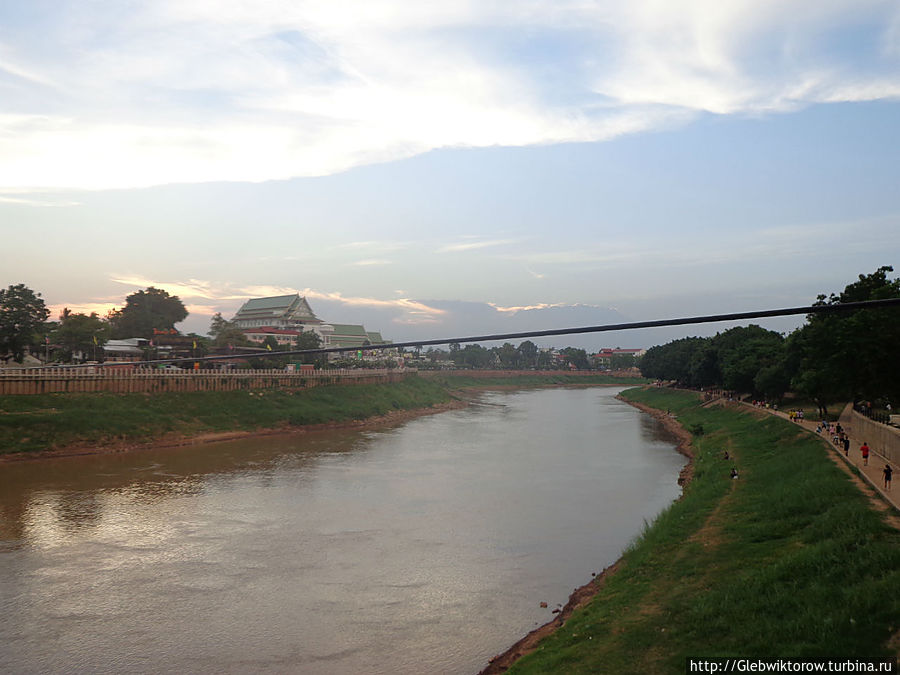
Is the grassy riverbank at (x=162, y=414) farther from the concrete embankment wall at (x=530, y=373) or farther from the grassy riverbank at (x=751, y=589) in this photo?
the concrete embankment wall at (x=530, y=373)

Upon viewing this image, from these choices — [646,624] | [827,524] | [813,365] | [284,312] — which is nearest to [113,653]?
[646,624]

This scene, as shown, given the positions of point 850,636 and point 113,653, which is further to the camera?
point 113,653

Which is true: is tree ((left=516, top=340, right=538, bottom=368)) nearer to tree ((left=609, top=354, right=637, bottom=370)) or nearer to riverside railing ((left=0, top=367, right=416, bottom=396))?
Answer: tree ((left=609, top=354, right=637, bottom=370))

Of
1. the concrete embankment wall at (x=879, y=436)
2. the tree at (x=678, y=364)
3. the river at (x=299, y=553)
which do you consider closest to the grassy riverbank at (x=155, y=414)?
the river at (x=299, y=553)

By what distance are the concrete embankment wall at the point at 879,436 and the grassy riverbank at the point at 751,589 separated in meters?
2.27

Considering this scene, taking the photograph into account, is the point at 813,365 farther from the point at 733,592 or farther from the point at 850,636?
the point at 850,636

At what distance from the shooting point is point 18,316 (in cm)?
5681

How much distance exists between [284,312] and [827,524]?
104542 mm

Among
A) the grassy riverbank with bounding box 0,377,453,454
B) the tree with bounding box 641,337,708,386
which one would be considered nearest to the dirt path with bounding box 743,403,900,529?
the grassy riverbank with bounding box 0,377,453,454

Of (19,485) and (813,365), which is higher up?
(813,365)

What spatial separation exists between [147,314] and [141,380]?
38.2 m

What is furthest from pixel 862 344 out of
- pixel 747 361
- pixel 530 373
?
pixel 530 373

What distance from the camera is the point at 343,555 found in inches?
886

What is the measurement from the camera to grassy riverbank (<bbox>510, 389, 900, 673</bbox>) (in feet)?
37.3
